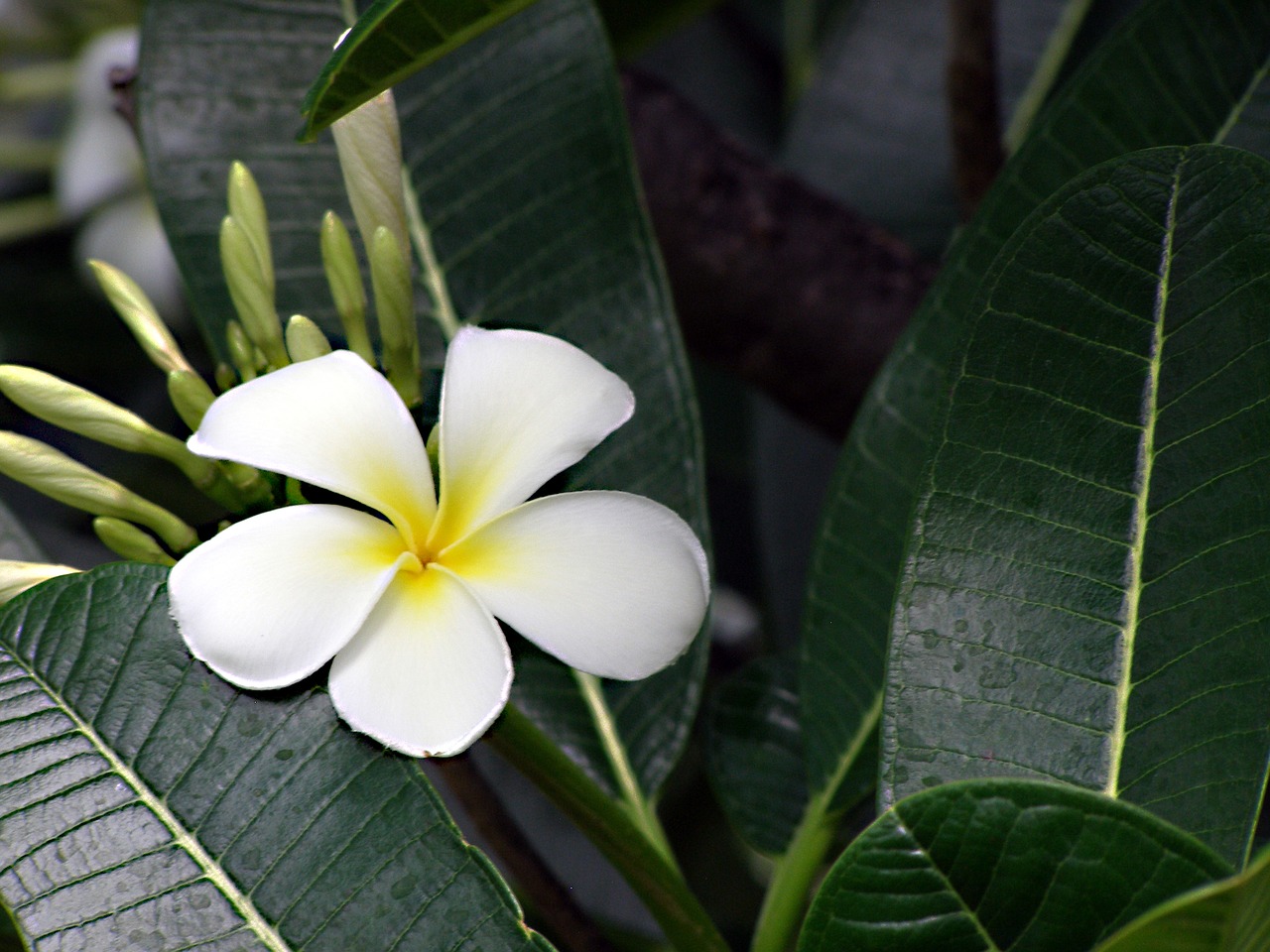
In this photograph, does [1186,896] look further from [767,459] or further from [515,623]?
[767,459]

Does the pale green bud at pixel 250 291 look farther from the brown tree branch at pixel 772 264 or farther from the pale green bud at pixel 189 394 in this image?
the brown tree branch at pixel 772 264

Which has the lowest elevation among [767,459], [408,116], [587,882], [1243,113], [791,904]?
[587,882]

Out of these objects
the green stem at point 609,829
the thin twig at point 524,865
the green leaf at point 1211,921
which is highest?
the green leaf at point 1211,921

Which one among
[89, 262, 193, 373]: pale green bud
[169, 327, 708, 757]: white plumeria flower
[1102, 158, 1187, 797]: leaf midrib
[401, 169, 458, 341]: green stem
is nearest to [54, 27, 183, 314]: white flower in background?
[401, 169, 458, 341]: green stem

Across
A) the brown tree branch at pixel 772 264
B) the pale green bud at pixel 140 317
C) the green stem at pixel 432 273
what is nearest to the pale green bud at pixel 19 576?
the pale green bud at pixel 140 317

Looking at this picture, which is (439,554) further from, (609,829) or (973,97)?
(973,97)

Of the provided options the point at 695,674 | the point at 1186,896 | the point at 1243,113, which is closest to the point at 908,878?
the point at 1186,896

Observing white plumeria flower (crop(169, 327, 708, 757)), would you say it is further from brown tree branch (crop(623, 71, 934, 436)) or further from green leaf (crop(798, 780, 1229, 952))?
brown tree branch (crop(623, 71, 934, 436))
